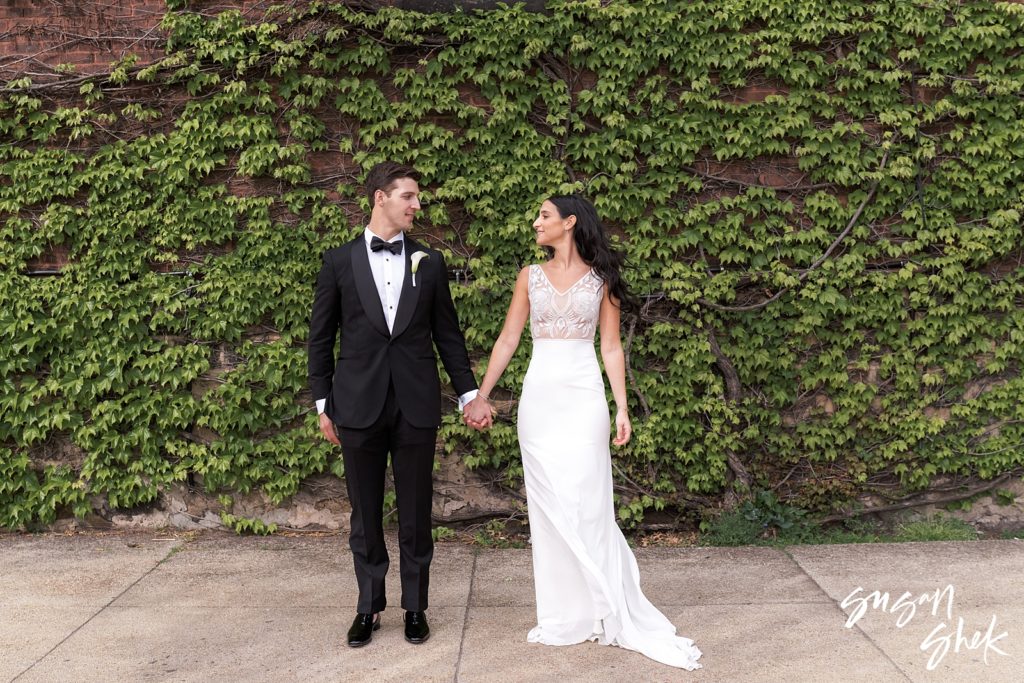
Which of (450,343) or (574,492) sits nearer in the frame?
(574,492)

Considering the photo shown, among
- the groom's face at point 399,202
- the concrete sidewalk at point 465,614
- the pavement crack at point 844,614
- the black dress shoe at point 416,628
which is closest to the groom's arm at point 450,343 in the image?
the groom's face at point 399,202

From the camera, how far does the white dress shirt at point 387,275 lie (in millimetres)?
4300

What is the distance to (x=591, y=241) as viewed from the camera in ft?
14.5

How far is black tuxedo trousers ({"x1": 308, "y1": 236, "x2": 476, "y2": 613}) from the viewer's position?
14.0ft

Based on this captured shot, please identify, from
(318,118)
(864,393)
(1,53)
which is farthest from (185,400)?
(864,393)

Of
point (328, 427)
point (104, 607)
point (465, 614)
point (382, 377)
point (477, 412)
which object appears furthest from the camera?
point (104, 607)

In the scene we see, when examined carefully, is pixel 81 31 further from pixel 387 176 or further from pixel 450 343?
pixel 450 343

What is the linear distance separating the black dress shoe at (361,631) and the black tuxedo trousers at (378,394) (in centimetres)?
4

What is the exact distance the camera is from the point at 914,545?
5691 millimetres

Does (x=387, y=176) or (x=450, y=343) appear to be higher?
(x=387, y=176)

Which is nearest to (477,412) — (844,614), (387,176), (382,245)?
(382,245)

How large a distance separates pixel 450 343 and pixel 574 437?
726 mm

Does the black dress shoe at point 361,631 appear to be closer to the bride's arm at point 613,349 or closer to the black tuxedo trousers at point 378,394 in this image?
the black tuxedo trousers at point 378,394

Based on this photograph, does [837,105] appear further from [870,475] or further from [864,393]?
[870,475]
